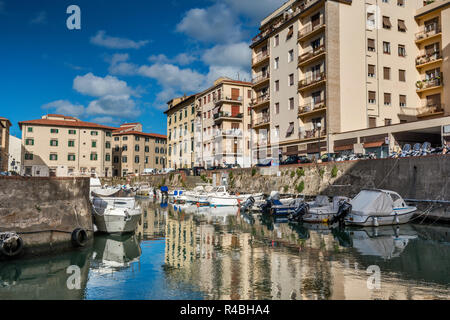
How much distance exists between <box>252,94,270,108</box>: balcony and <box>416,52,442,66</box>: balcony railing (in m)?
19.0

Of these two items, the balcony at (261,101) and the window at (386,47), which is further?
the balcony at (261,101)

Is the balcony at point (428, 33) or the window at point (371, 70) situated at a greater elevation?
the balcony at point (428, 33)

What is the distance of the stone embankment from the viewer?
15.3 meters

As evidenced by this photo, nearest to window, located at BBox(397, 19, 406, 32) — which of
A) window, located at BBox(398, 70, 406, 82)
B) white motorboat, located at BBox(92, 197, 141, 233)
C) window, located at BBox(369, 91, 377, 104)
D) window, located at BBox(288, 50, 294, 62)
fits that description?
window, located at BBox(398, 70, 406, 82)

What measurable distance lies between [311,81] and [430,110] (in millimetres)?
14255

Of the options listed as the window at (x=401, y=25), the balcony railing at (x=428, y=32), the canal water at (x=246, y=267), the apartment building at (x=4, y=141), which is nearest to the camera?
the canal water at (x=246, y=267)

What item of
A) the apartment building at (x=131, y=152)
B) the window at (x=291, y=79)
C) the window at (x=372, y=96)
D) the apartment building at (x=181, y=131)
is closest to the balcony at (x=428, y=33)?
the window at (x=372, y=96)

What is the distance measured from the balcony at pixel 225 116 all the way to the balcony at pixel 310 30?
2041 centimetres

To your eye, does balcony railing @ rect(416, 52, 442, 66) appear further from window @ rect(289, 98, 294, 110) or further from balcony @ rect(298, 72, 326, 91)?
window @ rect(289, 98, 294, 110)

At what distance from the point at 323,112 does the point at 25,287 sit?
35.5 metres

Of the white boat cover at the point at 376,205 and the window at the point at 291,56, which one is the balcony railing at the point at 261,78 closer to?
the window at the point at 291,56

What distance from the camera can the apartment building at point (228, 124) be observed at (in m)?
61.4

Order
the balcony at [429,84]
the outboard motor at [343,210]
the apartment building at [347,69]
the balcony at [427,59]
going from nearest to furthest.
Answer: the outboard motor at [343,210] < the apartment building at [347,69] < the balcony at [429,84] < the balcony at [427,59]

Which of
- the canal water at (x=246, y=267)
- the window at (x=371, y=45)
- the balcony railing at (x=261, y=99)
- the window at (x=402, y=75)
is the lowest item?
the canal water at (x=246, y=267)
